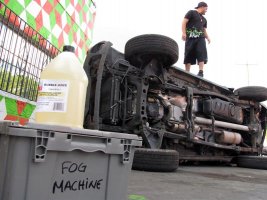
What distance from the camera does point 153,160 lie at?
2.54 metres

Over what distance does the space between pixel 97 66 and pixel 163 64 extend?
26.8 inches

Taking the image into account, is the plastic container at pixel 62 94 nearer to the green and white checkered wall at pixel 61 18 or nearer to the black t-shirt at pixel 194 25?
the green and white checkered wall at pixel 61 18

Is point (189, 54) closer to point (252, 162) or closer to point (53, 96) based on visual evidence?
point (252, 162)

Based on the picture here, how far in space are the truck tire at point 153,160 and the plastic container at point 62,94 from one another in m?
1.58

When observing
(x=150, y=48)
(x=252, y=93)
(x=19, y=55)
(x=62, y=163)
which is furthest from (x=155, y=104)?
(x=62, y=163)

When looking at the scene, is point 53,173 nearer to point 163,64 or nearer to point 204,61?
point 163,64

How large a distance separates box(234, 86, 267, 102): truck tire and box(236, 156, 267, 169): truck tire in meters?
0.89

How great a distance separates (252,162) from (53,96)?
3.82 metres

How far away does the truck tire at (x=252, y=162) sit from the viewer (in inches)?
159

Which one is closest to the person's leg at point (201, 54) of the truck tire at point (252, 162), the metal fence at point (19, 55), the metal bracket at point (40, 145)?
the truck tire at point (252, 162)

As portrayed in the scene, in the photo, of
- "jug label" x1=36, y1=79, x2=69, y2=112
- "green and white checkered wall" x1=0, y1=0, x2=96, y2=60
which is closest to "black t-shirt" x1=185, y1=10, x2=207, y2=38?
"green and white checkered wall" x1=0, y1=0, x2=96, y2=60

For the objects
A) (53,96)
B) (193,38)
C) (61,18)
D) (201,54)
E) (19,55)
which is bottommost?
(53,96)

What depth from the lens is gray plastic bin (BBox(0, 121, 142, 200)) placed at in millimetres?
776

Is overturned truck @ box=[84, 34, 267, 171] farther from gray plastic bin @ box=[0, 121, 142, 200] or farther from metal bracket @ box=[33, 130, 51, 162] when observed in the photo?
metal bracket @ box=[33, 130, 51, 162]
